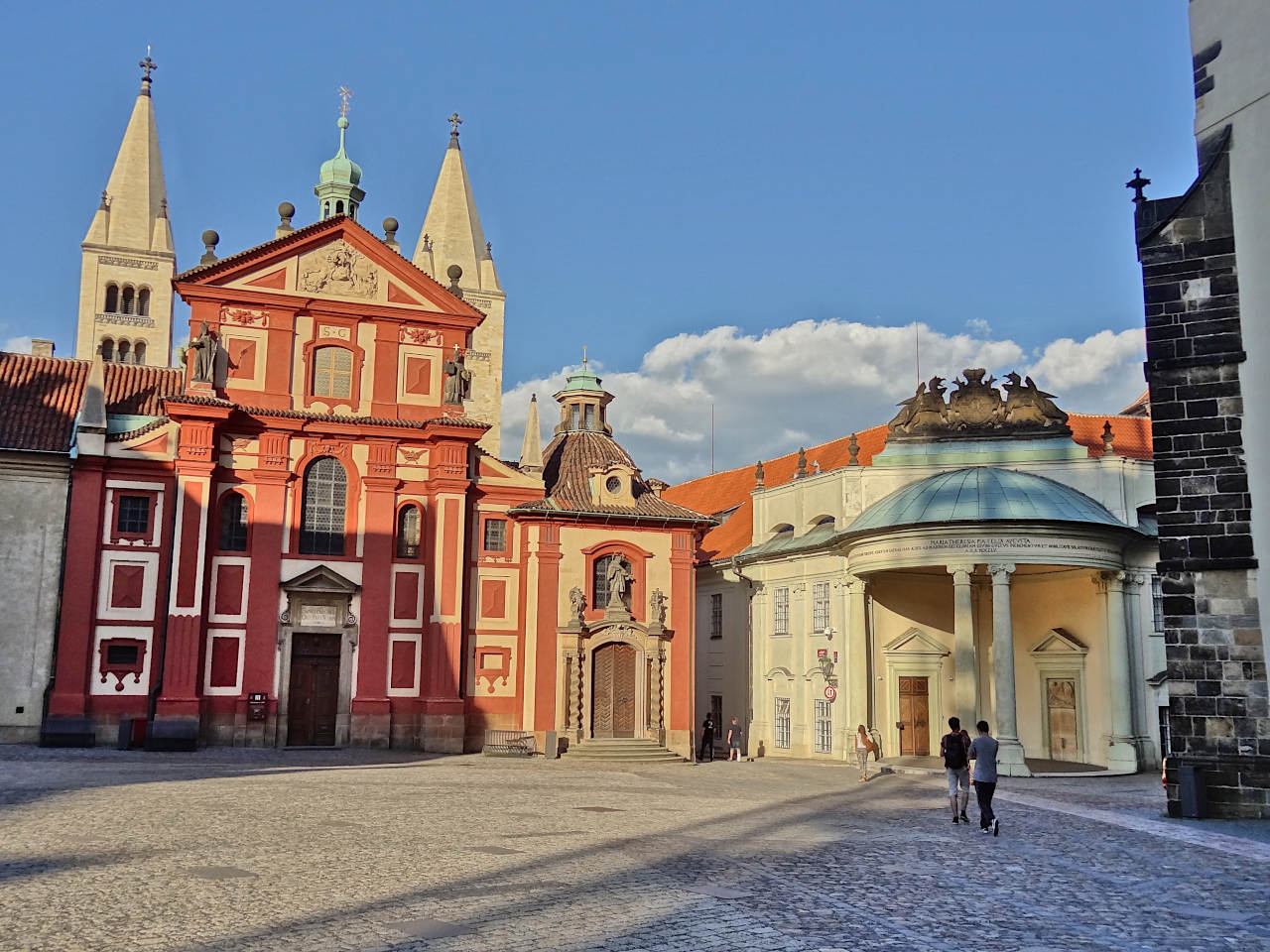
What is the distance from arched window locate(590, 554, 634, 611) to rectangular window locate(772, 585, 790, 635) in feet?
19.7

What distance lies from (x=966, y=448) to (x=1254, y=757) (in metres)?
18.4

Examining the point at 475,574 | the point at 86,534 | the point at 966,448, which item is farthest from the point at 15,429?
the point at 966,448

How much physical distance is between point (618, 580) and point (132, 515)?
14.4 m

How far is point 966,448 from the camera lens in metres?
36.1

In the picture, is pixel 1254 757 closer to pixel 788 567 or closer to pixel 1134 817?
pixel 1134 817

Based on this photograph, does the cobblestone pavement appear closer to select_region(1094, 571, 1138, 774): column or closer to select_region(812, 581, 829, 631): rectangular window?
select_region(1094, 571, 1138, 774): column

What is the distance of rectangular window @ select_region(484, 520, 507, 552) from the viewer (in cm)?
3670

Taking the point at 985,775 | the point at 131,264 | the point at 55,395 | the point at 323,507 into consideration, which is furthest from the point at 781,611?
the point at 131,264

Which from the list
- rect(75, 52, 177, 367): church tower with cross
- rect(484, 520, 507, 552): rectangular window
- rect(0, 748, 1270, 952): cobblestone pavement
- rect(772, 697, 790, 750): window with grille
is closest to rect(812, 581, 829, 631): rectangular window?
rect(772, 697, 790, 750): window with grille

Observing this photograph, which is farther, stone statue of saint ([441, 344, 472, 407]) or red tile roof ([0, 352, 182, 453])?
stone statue of saint ([441, 344, 472, 407])

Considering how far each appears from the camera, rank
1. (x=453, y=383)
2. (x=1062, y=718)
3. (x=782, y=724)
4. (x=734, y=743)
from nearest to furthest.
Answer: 1. (x=1062, y=718)
2. (x=453, y=383)
3. (x=734, y=743)
4. (x=782, y=724)

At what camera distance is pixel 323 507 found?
34.6 m

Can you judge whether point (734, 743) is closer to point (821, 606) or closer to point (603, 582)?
point (821, 606)

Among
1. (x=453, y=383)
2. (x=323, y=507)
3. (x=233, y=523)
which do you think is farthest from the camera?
(x=453, y=383)
